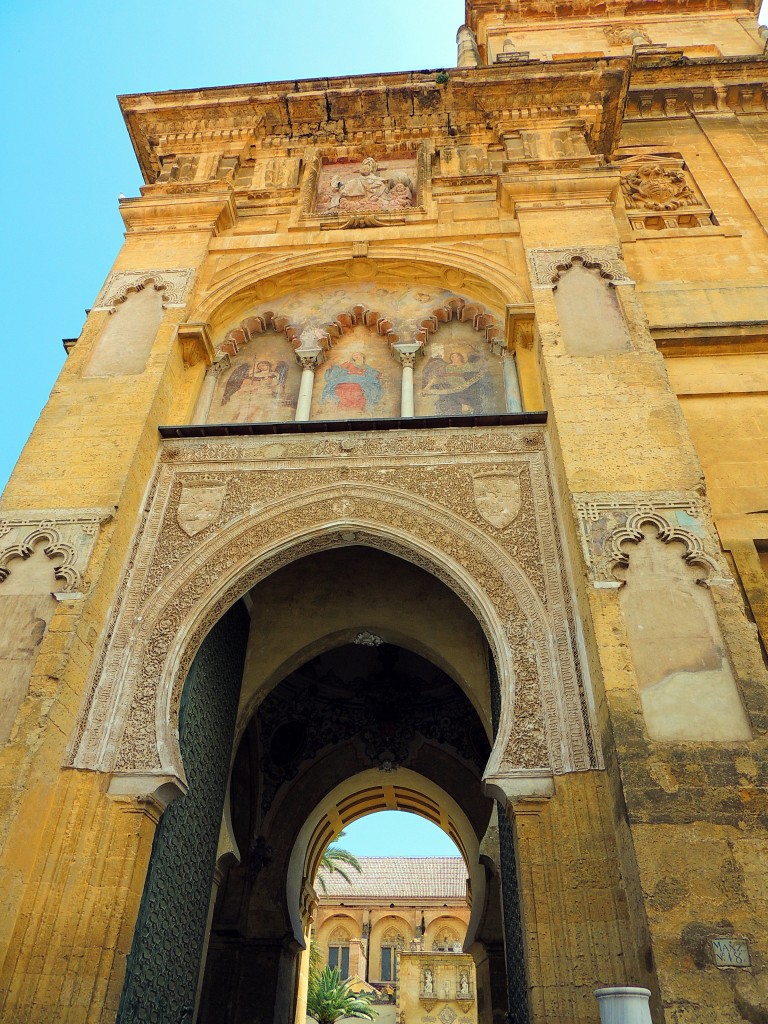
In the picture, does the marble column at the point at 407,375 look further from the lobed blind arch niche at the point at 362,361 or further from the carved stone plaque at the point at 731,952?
the carved stone plaque at the point at 731,952

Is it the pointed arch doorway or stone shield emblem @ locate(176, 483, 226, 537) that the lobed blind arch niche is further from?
the pointed arch doorway

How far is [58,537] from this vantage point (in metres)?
5.77

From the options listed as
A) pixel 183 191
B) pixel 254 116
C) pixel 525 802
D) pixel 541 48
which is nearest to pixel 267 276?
pixel 183 191

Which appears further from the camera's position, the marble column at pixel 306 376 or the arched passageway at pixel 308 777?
the arched passageway at pixel 308 777

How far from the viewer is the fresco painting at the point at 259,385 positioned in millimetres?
7582

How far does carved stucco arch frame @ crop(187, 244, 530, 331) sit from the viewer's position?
7.88 metres

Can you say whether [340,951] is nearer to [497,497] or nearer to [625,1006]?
[497,497]

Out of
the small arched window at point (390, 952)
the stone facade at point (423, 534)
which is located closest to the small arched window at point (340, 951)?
the small arched window at point (390, 952)

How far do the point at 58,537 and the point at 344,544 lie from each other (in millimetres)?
2233

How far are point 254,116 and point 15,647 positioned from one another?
7.89 meters

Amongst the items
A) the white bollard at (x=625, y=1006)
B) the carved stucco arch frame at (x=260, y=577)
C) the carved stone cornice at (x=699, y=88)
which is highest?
the carved stone cornice at (x=699, y=88)

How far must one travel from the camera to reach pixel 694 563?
5.10 m

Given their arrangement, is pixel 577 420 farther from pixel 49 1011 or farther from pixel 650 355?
pixel 49 1011

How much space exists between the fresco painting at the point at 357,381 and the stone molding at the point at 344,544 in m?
0.82
